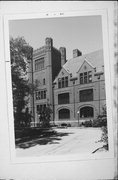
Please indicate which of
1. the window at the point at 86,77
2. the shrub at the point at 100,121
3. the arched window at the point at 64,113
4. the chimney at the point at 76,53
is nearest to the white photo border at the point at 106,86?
the shrub at the point at 100,121

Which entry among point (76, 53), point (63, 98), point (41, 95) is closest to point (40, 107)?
point (41, 95)

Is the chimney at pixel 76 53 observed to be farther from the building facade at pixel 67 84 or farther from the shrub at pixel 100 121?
the shrub at pixel 100 121

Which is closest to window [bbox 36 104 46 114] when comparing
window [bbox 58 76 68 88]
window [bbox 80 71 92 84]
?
window [bbox 58 76 68 88]

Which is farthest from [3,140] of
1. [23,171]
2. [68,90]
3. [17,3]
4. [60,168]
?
[17,3]

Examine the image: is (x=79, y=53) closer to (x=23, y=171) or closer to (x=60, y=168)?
(x=60, y=168)

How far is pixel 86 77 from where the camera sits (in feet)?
8.82

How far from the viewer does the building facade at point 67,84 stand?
2.66 metres

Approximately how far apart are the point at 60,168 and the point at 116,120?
97cm

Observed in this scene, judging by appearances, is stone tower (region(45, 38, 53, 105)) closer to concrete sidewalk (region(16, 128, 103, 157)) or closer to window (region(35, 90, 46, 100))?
window (region(35, 90, 46, 100))

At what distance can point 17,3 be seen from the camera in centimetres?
257

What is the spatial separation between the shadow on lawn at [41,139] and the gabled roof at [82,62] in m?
0.80

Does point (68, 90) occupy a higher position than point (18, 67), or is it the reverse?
point (18, 67)

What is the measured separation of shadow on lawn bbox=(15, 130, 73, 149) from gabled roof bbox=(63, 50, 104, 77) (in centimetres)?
80

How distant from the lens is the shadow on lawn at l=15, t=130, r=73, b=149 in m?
2.65
